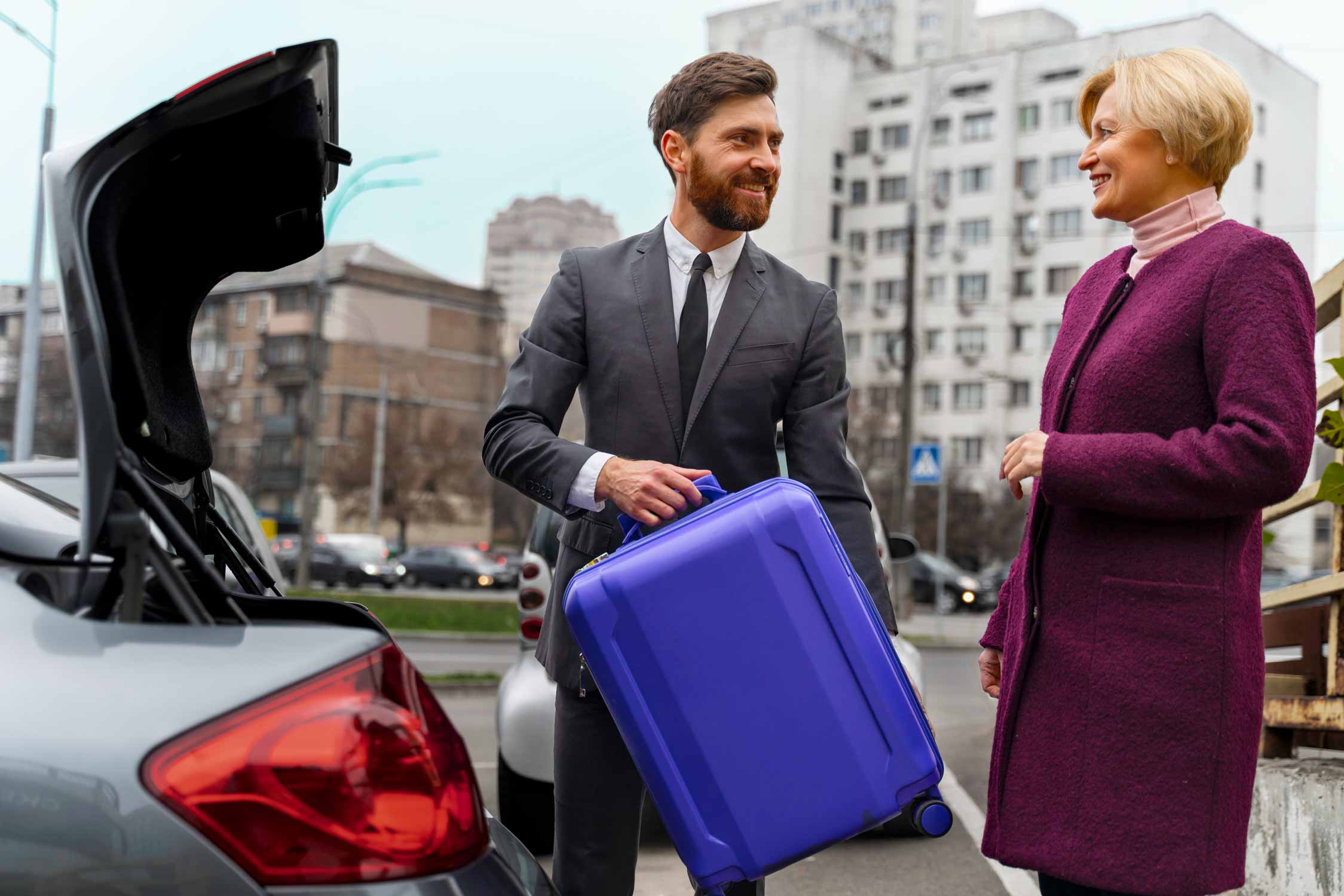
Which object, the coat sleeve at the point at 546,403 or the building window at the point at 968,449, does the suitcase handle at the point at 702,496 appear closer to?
the coat sleeve at the point at 546,403

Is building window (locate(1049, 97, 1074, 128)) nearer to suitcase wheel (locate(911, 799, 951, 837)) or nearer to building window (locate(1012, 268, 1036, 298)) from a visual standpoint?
building window (locate(1012, 268, 1036, 298))

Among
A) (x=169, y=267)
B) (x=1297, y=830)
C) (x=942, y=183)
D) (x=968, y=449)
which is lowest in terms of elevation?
(x=968, y=449)

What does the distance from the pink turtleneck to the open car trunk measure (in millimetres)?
1337

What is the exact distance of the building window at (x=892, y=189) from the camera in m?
75.4

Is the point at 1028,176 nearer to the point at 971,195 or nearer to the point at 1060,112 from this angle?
the point at 971,195

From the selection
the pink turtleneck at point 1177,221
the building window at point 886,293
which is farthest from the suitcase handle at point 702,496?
the building window at point 886,293

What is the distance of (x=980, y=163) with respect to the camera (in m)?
72.8

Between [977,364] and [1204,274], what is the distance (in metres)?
70.8

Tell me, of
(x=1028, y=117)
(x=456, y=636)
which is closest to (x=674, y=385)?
(x=456, y=636)

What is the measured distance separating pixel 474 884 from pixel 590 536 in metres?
1.04

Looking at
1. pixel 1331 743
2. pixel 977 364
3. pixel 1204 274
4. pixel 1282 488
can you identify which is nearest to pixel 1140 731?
pixel 1282 488

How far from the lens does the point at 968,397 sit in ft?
237

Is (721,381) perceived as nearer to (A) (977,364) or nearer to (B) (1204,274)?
(B) (1204,274)

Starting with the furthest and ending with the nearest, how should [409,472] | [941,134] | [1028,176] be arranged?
[941,134]
[1028,176]
[409,472]
